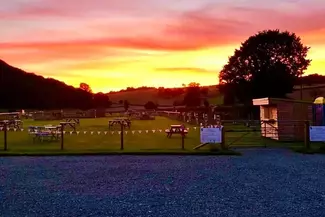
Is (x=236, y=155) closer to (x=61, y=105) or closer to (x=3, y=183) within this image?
(x=3, y=183)

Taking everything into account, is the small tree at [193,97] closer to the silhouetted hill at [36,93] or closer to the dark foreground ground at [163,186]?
the silhouetted hill at [36,93]

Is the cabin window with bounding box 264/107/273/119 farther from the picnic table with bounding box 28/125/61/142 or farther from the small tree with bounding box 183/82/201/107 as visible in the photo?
the small tree with bounding box 183/82/201/107

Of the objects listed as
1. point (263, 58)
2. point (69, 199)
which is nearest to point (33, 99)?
point (263, 58)

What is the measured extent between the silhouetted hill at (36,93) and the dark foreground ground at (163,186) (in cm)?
7858

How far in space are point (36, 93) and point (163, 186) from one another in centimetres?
8755

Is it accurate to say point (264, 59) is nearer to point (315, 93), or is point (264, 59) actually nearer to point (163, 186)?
point (315, 93)

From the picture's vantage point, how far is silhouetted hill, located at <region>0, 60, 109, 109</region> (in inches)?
3612

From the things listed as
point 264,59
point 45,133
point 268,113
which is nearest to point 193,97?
point 264,59

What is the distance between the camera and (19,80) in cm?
9719

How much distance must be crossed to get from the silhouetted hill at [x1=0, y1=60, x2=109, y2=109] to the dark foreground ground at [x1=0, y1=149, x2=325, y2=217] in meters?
78.6

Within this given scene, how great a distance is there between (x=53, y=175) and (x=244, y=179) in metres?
4.95

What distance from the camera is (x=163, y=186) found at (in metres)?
10.6

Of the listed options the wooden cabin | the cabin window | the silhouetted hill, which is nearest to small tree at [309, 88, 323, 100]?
the cabin window

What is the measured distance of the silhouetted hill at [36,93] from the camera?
91.8 metres
